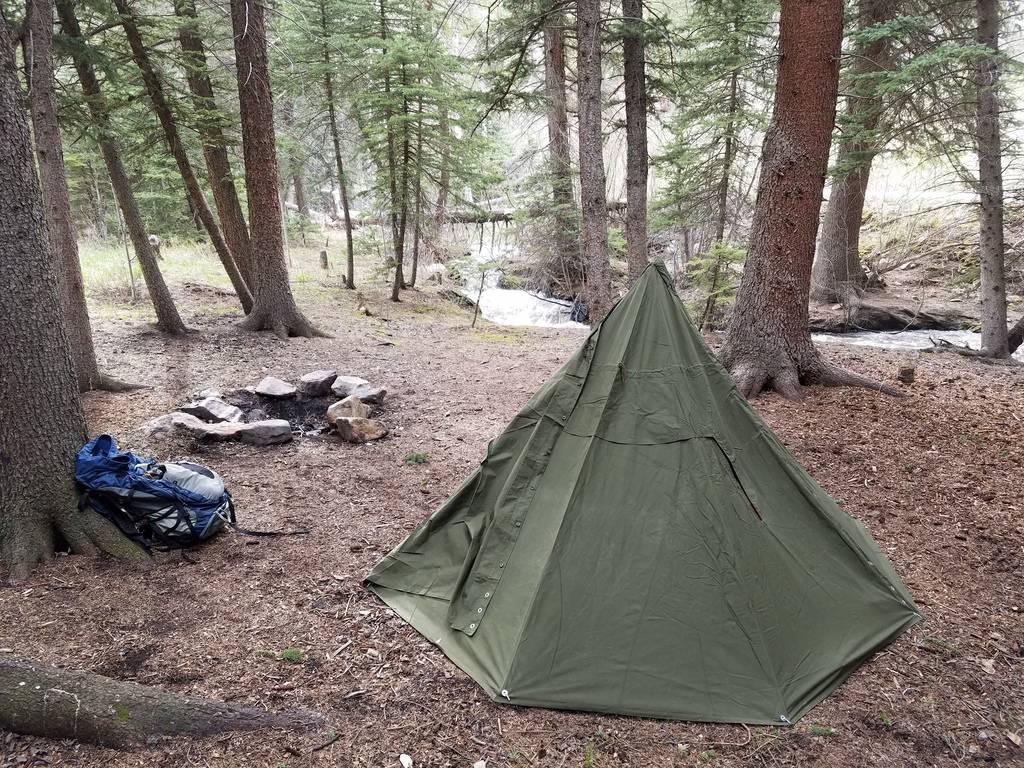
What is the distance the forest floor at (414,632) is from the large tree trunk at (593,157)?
10.0ft

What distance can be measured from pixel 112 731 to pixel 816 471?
17.7ft

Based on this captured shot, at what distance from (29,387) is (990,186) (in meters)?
11.7

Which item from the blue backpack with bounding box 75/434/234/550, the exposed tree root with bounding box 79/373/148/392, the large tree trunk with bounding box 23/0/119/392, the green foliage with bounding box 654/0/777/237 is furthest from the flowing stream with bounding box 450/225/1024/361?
the blue backpack with bounding box 75/434/234/550

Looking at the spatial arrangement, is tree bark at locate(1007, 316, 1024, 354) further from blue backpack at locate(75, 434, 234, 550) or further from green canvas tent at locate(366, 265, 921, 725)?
blue backpack at locate(75, 434, 234, 550)

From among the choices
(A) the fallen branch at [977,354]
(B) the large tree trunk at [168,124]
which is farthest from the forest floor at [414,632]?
(B) the large tree trunk at [168,124]

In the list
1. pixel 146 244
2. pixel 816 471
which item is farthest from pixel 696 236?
pixel 146 244

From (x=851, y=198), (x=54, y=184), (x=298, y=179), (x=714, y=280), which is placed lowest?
(x=714, y=280)

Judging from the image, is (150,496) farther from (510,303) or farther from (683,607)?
(510,303)

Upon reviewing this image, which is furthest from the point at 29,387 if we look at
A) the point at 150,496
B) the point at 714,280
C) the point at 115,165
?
the point at 714,280

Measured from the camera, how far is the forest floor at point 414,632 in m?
2.64

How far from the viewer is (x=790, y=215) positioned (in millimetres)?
6320

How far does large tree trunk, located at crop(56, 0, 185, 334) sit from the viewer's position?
298 inches

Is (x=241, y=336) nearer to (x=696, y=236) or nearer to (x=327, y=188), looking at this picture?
(x=696, y=236)

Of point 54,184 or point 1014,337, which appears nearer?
point 54,184
